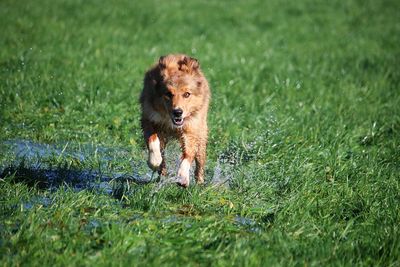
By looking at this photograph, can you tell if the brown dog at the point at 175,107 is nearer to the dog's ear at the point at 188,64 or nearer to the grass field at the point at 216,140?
the dog's ear at the point at 188,64

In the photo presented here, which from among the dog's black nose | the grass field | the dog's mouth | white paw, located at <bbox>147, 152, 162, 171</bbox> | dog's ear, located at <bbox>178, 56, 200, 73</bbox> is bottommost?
the grass field

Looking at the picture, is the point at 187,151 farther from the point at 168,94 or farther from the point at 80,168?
the point at 80,168

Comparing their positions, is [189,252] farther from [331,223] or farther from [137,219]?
[331,223]

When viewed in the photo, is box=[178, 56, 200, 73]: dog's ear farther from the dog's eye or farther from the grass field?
the grass field

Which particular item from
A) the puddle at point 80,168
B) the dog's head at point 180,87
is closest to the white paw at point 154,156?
the puddle at point 80,168

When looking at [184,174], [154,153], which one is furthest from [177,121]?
[184,174]

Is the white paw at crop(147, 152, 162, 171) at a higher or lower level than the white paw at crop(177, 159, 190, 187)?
higher

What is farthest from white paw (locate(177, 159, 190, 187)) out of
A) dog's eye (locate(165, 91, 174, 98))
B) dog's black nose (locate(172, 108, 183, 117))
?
dog's eye (locate(165, 91, 174, 98))

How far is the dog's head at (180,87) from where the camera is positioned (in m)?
6.11

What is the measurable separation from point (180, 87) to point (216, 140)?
1.73 meters

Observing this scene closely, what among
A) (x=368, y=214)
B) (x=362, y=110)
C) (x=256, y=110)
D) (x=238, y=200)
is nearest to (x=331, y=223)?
(x=368, y=214)

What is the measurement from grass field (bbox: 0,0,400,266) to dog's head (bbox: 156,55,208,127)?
2.71 feet

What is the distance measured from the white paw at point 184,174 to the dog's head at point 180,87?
0.40 m

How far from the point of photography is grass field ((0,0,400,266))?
455 cm
